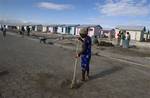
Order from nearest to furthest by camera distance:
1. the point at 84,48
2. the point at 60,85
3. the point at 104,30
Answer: the point at 60,85 < the point at 84,48 < the point at 104,30

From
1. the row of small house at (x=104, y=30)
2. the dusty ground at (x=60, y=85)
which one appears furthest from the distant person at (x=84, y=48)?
the row of small house at (x=104, y=30)

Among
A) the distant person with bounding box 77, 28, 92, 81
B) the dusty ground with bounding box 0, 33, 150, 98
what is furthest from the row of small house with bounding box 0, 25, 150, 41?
the distant person with bounding box 77, 28, 92, 81

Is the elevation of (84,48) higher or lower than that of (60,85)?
higher

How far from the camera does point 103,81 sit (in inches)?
318

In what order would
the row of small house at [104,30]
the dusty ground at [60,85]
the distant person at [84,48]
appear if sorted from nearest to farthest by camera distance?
the dusty ground at [60,85]
the distant person at [84,48]
the row of small house at [104,30]

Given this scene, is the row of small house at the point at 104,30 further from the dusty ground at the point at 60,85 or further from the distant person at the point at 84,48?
the distant person at the point at 84,48

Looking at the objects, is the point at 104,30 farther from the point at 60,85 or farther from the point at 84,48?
the point at 60,85

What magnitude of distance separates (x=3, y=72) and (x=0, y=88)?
2083 millimetres

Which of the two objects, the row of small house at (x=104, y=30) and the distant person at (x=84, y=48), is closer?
the distant person at (x=84, y=48)

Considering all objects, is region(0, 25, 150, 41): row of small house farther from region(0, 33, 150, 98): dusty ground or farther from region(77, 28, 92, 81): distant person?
region(77, 28, 92, 81): distant person

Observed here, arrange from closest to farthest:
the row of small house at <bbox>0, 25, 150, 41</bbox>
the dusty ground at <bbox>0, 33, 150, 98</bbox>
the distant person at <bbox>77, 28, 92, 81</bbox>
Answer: the dusty ground at <bbox>0, 33, 150, 98</bbox> → the distant person at <bbox>77, 28, 92, 81</bbox> → the row of small house at <bbox>0, 25, 150, 41</bbox>

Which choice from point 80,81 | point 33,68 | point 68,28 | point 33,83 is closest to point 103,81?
point 80,81

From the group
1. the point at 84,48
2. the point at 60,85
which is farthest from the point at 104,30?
the point at 60,85

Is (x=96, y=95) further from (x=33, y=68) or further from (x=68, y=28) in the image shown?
(x=68, y=28)
